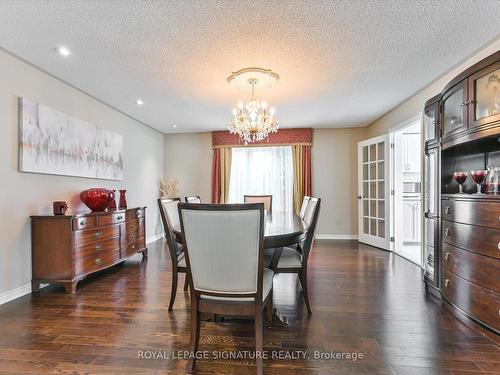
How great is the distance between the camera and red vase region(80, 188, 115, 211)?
328 centimetres

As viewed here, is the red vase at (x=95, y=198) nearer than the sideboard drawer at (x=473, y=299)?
No

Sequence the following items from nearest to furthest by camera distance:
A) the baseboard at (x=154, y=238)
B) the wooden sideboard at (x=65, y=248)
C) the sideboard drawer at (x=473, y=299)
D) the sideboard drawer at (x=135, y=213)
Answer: the sideboard drawer at (x=473, y=299), the wooden sideboard at (x=65, y=248), the sideboard drawer at (x=135, y=213), the baseboard at (x=154, y=238)

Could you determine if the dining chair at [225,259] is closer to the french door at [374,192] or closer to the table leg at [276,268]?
the table leg at [276,268]

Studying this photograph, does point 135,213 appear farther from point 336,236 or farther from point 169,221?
point 336,236

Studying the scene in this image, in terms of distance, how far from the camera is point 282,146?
5.77 meters

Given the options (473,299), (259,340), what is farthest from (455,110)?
(259,340)

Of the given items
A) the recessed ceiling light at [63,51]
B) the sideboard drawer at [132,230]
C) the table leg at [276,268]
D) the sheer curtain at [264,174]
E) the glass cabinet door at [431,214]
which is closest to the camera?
the table leg at [276,268]

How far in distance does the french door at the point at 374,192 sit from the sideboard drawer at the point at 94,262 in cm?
427

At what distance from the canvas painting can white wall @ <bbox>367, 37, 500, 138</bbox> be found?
4570 mm

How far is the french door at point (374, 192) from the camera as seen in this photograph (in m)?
4.48

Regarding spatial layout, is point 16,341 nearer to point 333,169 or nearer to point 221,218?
point 221,218

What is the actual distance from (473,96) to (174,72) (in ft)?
9.30

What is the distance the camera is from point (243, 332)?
6.40 ft

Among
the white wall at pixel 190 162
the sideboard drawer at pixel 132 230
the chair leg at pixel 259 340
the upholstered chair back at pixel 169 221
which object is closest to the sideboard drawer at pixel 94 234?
the sideboard drawer at pixel 132 230
